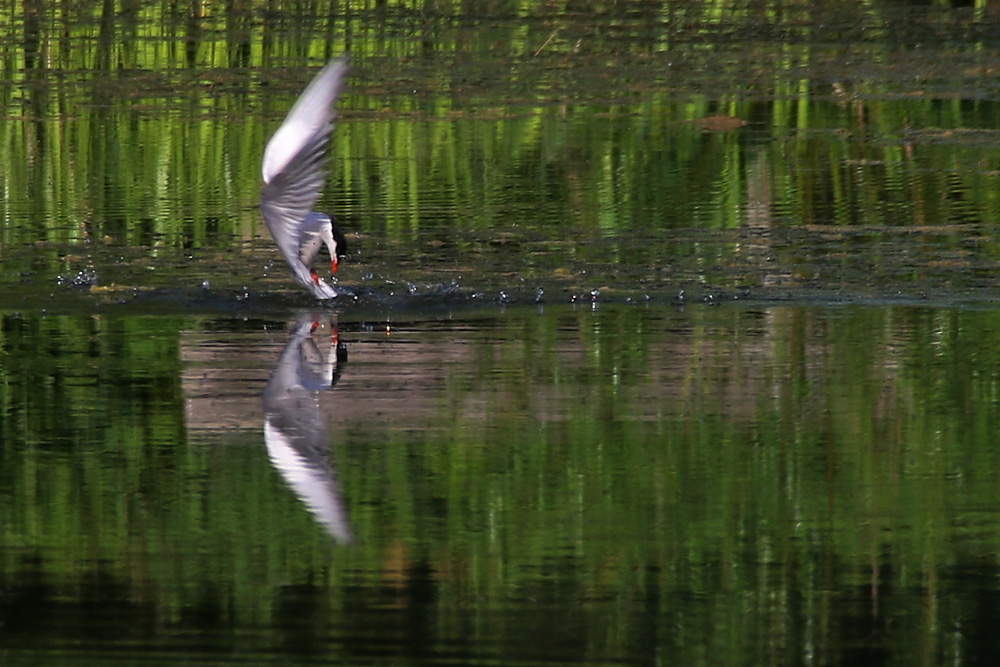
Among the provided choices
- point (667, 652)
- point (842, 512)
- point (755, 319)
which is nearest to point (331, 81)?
point (755, 319)

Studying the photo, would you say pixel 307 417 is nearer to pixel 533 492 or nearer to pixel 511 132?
pixel 533 492

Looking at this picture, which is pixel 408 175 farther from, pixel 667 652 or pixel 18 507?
pixel 667 652

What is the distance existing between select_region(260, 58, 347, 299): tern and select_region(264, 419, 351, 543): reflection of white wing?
2.20 m

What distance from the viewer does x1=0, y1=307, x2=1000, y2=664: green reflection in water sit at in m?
4.74

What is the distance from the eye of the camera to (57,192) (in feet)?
38.4

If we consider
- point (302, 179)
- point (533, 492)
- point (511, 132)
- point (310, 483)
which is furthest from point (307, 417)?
point (511, 132)

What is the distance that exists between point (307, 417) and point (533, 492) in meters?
1.07

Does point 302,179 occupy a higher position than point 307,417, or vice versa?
point 302,179

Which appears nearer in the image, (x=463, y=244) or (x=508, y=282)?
(x=508, y=282)

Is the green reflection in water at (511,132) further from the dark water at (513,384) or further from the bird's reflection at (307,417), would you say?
the bird's reflection at (307,417)

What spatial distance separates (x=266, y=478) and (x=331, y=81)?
295cm

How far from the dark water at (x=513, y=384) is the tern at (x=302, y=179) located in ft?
0.81

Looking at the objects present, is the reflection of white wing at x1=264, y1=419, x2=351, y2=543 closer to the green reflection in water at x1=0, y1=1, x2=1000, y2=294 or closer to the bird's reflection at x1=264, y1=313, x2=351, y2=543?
the bird's reflection at x1=264, y1=313, x2=351, y2=543

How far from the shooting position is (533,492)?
5.71 meters
